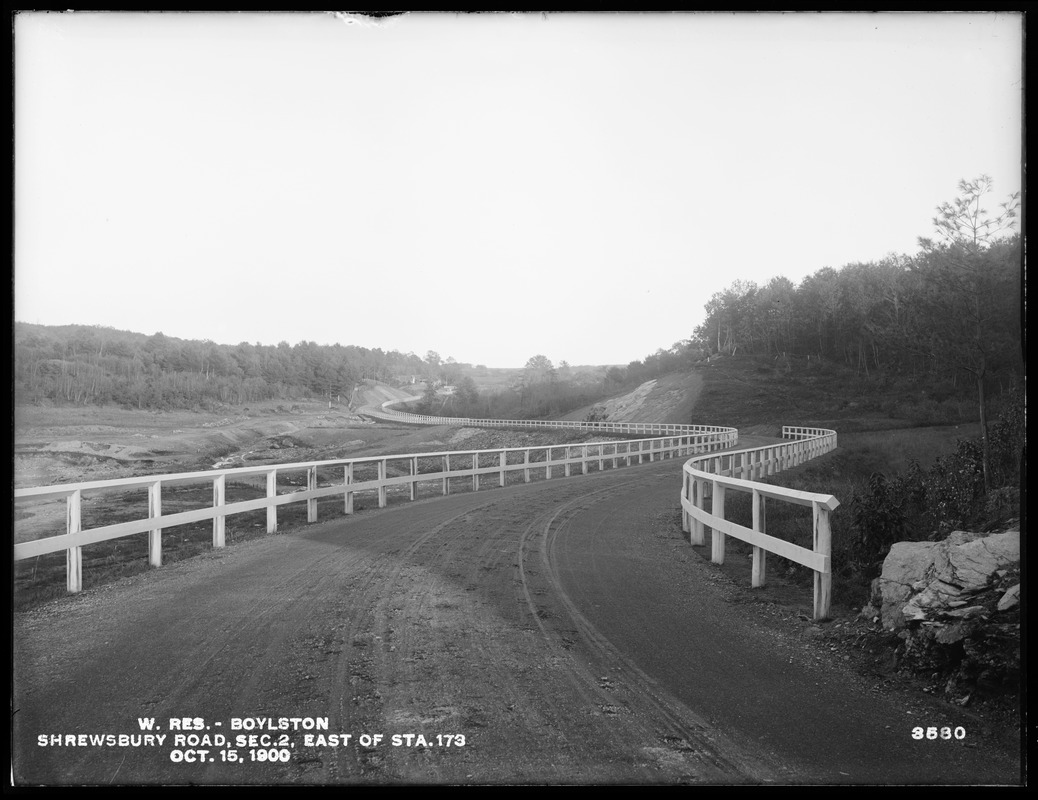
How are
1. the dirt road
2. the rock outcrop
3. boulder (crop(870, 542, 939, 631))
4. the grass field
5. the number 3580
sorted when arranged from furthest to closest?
the grass field, boulder (crop(870, 542, 939, 631)), the rock outcrop, the number 3580, the dirt road

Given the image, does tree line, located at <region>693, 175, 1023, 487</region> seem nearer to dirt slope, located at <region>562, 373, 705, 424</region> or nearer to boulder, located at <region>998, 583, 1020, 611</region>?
boulder, located at <region>998, 583, 1020, 611</region>

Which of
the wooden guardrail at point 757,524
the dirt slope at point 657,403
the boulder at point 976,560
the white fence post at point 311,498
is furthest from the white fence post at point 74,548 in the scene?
the dirt slope at point 657,403

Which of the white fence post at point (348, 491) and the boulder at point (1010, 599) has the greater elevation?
the boulder at point (1010, 599)

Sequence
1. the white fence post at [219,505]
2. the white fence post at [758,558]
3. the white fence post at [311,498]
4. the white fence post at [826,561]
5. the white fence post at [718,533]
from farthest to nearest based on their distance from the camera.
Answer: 1. the white fence post at [311,498]
2. the white fence post at [219,505]
3. the white fence post at [718,533]
4. the white fence post at [758,558]
5. the white fence post at [826,561]

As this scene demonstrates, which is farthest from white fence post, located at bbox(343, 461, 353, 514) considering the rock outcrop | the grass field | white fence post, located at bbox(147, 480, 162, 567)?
the rock outcrop

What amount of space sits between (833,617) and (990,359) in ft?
14.9

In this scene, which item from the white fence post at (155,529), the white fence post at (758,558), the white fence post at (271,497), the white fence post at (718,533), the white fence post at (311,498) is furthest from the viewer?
the white fence post at (311,498)

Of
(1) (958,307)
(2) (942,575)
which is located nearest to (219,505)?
(2) (942,575)

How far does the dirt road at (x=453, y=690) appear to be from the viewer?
2.89 metres

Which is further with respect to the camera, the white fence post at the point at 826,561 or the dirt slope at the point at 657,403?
the dirt slope at the point at 657,403

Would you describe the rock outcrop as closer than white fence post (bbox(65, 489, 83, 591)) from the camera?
Yes

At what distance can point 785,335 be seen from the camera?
72.9 m

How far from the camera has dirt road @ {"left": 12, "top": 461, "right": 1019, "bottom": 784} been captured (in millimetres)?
2895

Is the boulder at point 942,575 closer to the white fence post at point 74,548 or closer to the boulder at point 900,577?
the boulder at point 900,577
